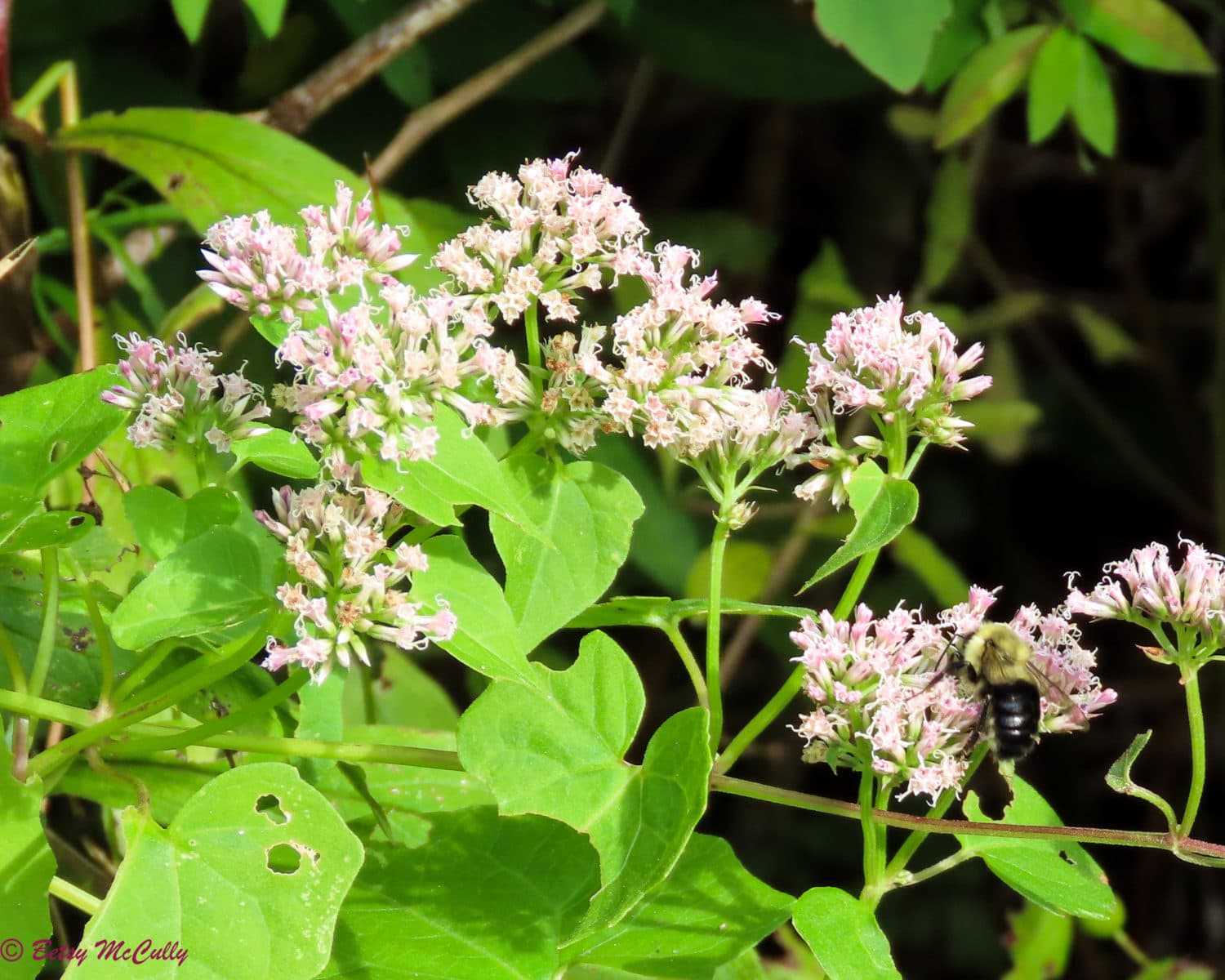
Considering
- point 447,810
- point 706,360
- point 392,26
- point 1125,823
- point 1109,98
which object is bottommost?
point 1125,823

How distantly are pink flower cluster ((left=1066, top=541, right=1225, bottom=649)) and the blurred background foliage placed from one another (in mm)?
1135

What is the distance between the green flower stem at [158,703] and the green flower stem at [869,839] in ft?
2.56

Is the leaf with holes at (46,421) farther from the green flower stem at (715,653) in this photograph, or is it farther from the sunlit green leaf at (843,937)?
the sunlit green leaf at (843,937)

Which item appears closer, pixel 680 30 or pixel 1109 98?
pixel 1109 98

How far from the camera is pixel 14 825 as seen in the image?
1.63 m

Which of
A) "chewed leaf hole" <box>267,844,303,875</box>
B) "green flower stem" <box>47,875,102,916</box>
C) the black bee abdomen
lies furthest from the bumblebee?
"green flower stem" <box>47,875,102,916</box>

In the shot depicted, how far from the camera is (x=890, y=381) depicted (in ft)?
5.74

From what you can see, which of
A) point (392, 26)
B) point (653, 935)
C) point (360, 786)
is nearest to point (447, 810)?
Answer: point (360, 786)

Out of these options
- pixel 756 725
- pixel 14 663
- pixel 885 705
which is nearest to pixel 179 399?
pixel 14 663

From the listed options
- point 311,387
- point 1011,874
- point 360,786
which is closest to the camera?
point 311,387

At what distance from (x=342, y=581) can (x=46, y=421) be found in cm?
53

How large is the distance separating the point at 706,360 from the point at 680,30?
2.17 meters

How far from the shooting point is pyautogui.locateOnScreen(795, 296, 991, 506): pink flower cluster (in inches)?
68.7

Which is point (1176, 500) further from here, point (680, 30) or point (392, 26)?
point (392, 26)
